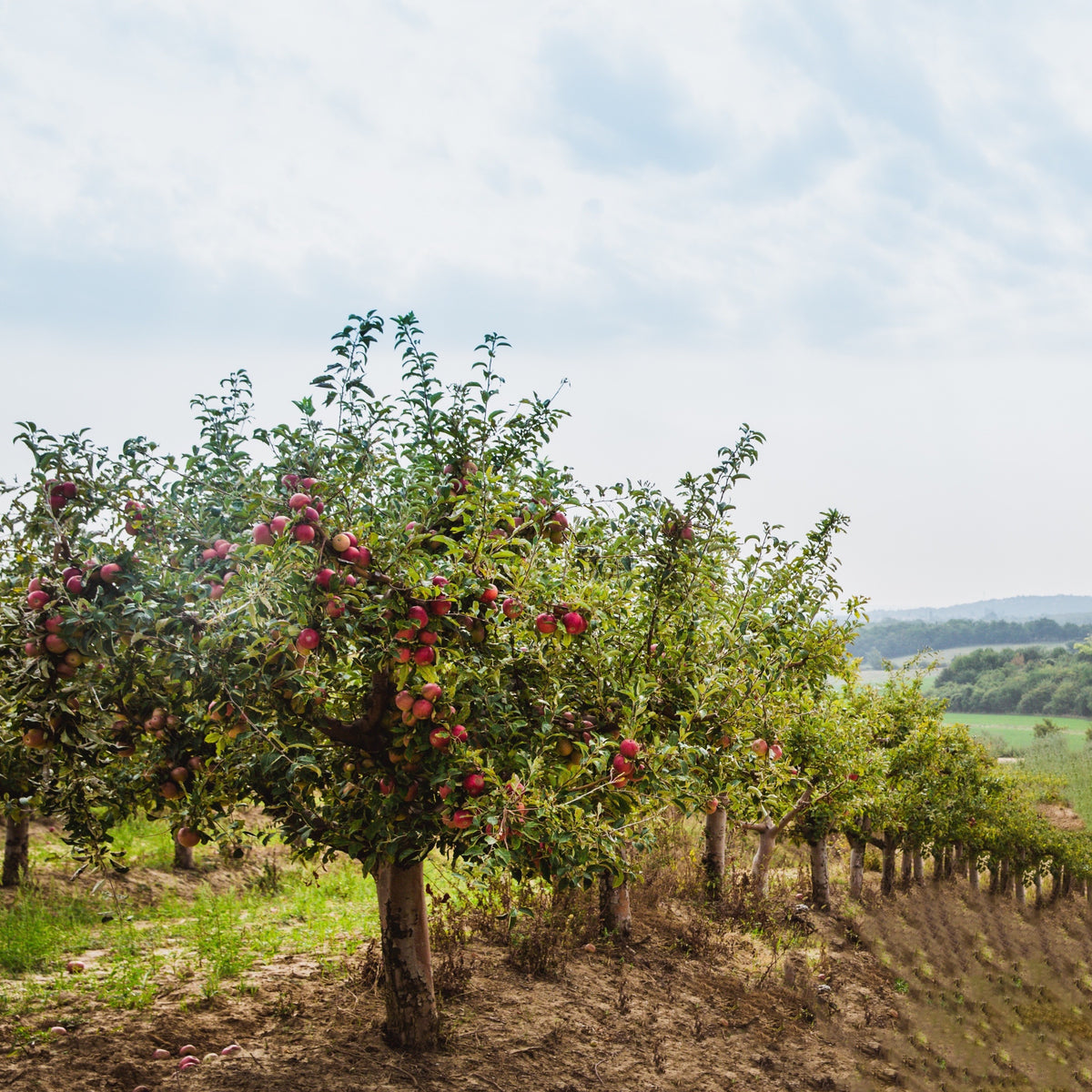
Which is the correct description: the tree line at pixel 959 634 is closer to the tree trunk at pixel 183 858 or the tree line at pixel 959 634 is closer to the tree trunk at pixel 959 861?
the tree trunk at pixel 959 861

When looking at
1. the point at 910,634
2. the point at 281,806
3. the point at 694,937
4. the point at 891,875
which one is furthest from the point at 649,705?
the point at 910,634

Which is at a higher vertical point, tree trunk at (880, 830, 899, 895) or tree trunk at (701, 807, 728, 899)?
tree trunk at (701, 807, 728, 899)

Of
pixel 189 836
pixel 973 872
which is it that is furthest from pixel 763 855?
pixel 973 872

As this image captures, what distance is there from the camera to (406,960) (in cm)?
597

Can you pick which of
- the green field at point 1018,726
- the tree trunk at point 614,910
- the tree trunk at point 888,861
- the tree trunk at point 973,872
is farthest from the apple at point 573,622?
the green field at point 1018,726

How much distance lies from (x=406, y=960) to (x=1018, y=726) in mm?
63882

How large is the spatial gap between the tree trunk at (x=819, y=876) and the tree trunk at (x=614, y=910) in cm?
709

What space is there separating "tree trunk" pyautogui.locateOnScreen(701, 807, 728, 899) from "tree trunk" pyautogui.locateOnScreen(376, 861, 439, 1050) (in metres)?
7.34

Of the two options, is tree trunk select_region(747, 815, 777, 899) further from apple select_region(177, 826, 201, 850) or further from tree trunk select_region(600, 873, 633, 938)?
apple select_region(177, 826, 201, 850)

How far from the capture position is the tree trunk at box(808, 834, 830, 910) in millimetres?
15454

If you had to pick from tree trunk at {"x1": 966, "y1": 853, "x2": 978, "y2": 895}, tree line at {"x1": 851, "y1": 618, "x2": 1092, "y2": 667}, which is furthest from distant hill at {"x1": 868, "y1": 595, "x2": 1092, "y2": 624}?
tree trunk at {"x1": 966, "y1": 853, "x2": 978, "y2": 895}

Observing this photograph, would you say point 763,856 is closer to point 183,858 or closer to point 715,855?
point 715,855

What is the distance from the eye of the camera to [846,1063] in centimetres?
795

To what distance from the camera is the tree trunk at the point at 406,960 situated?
5.93 metres
